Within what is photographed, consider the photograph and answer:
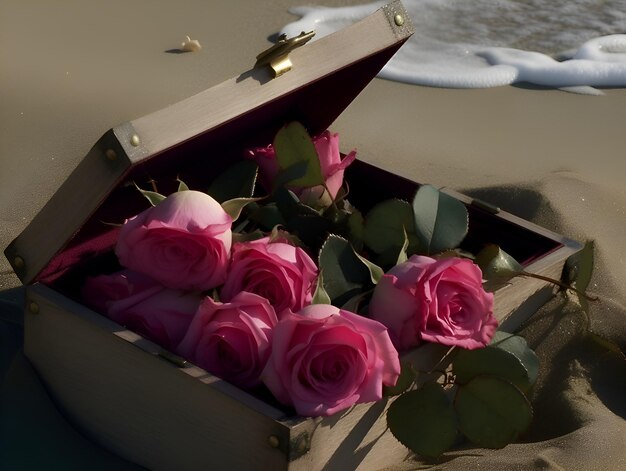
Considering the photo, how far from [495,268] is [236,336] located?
420 millimetres

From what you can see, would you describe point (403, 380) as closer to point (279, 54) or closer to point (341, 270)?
point (341, 270)

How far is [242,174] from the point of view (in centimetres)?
161

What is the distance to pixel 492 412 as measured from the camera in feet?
4.42

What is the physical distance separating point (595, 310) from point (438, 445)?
23.0 inches

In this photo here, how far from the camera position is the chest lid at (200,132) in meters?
1.27

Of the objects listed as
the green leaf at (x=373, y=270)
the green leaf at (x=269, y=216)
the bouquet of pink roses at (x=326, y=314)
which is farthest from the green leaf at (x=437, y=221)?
the green leaf at (x=269, y=216)

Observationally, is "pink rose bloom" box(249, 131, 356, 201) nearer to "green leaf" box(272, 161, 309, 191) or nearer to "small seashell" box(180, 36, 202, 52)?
"green leaf" box(272, 161, 309, 191)

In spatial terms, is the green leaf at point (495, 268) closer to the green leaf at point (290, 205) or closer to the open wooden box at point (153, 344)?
the open wooden box at point (153, 344)

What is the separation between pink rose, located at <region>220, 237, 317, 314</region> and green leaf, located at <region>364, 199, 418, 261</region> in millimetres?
191

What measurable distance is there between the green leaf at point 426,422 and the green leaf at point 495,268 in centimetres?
21

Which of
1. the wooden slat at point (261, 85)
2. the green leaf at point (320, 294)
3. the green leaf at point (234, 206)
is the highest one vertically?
the wooden slat at point (261, 85)

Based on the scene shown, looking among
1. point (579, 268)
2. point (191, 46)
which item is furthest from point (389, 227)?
point (191, 46)

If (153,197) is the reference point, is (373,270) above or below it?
below

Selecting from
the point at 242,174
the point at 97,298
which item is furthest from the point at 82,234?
the point at 242,174
